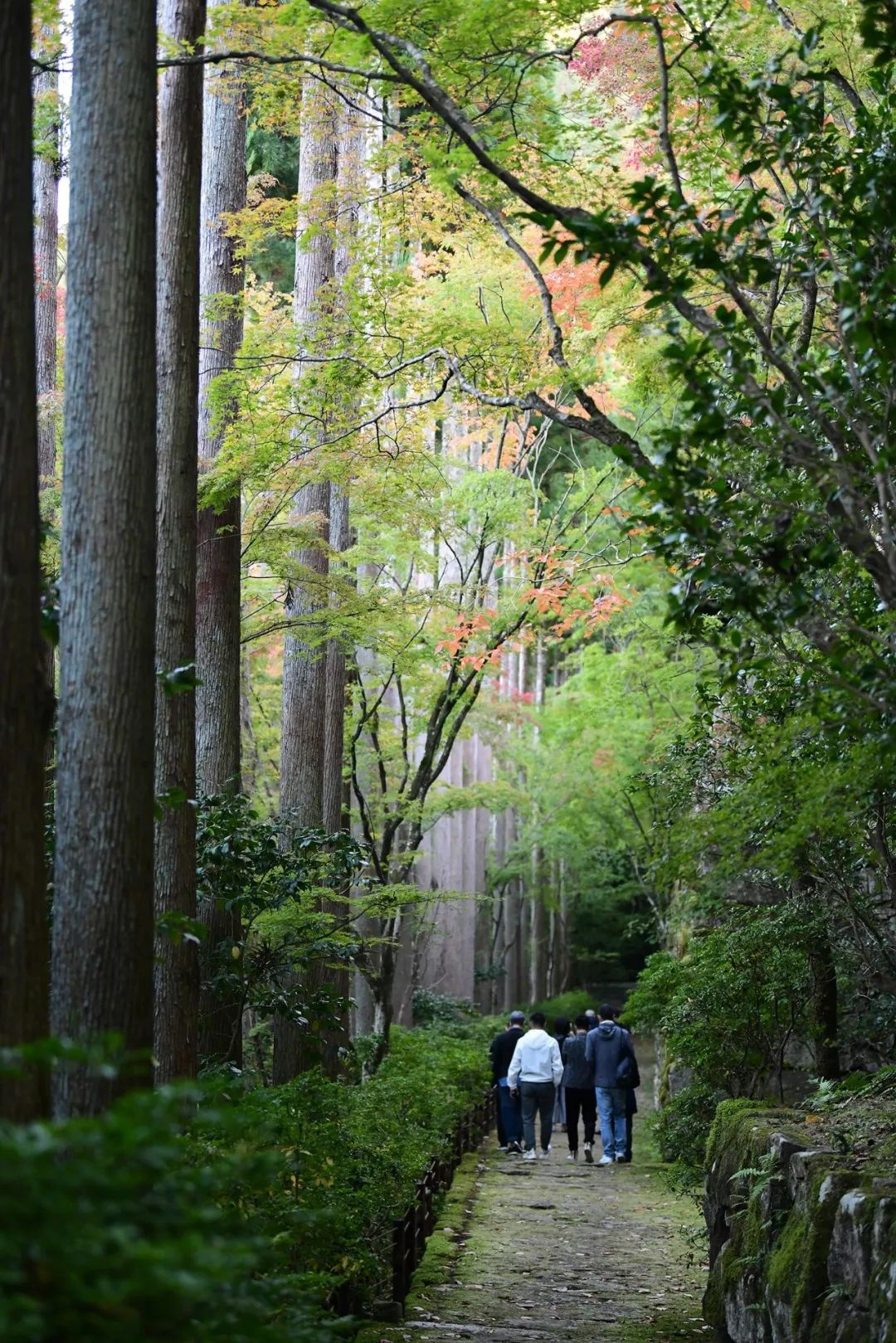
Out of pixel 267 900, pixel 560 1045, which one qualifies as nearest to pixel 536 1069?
pixel 560 1045

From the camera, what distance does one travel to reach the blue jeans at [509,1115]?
56.4ft

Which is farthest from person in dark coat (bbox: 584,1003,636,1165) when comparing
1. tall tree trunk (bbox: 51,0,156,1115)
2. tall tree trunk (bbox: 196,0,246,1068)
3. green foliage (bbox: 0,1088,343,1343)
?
green foliage (bbox: 0,1088,343,1343)

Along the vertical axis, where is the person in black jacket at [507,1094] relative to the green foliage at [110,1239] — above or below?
below

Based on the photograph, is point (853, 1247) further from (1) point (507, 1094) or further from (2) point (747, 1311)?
(1) point (507, 1094)

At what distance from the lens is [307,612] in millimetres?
13055

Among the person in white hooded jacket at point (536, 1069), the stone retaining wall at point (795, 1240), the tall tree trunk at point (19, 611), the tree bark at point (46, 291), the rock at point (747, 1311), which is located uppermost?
the tree bark at point (46, 291)

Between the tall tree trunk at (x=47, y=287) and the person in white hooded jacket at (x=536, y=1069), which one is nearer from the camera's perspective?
the tall tree trunk at (x=47, y=287)

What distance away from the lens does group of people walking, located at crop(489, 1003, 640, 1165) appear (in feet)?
52.5

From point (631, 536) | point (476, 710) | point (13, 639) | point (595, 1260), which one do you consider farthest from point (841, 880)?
point (476, 710)

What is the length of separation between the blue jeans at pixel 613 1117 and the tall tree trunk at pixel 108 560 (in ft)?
38.3

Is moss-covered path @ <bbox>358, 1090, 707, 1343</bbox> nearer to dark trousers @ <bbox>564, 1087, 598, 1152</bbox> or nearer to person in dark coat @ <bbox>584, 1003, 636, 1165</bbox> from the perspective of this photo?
person in dark coat @ <bbox>584, 1003, 636, 1165</bbox>

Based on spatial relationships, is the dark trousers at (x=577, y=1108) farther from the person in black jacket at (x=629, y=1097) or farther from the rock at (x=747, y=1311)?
the rock at (x=747, y=1311)

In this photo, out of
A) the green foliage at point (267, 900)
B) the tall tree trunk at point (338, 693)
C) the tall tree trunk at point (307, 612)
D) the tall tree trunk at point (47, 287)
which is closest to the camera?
→ the green foliage at point (267, 900)

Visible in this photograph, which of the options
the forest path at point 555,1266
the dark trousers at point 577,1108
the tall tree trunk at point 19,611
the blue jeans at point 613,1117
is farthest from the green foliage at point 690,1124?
the tall tree trunk at point 19,611
